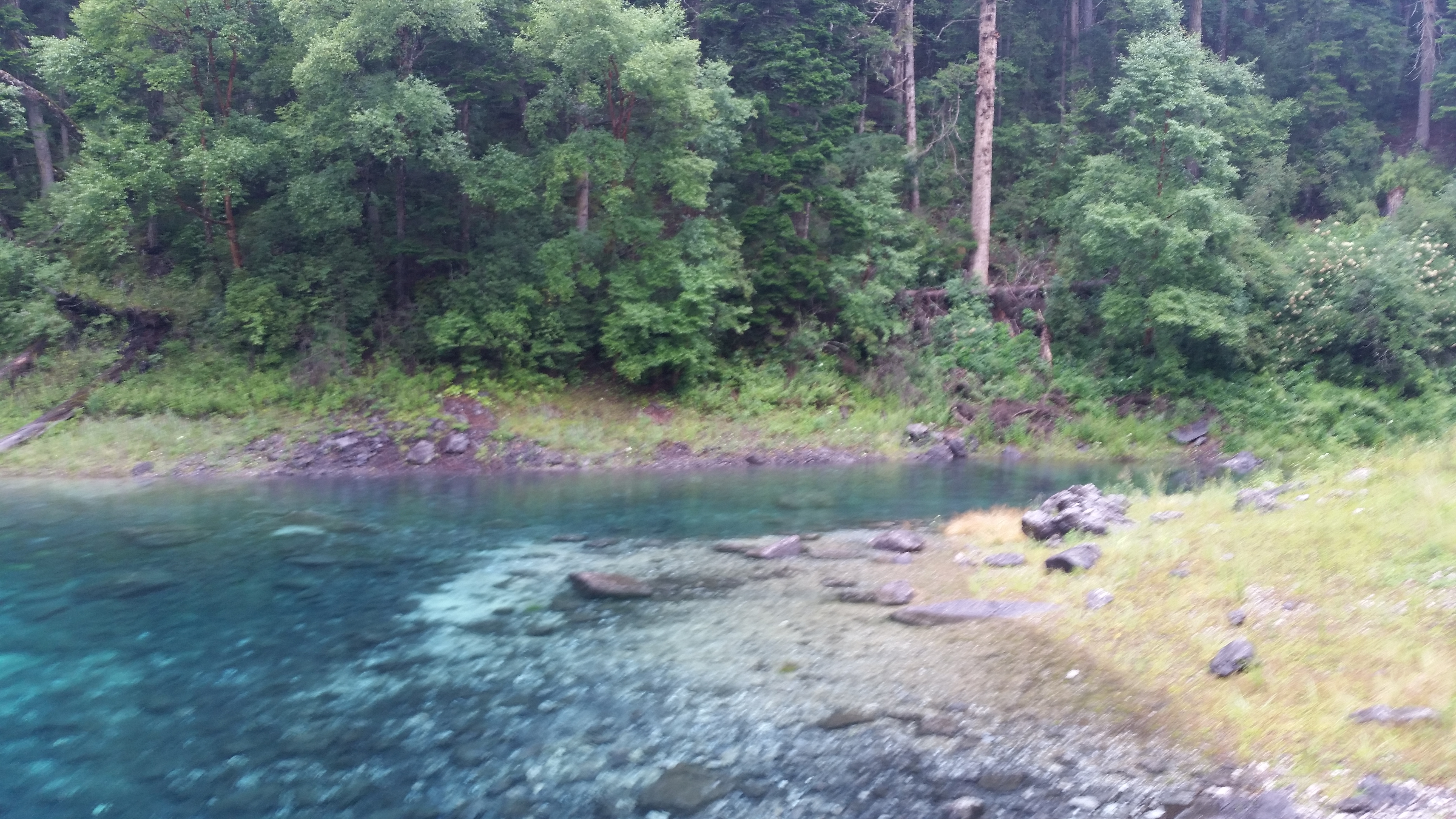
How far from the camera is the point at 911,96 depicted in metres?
32.2

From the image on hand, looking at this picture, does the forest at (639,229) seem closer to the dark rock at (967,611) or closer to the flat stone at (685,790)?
the dark rock at (967,611)

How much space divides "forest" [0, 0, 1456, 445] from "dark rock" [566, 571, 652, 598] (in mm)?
14914

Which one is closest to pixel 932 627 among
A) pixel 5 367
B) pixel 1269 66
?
pixel 5 367

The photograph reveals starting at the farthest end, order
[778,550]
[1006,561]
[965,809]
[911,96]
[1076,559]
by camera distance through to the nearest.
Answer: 1. [911,96]
2. [778,550]
3. [1006,561]
4. [1076,559]
5. [965,809]

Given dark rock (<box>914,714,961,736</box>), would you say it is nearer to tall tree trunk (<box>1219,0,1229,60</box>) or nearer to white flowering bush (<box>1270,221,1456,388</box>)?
white flowering bush (<box>1270,221,1456,388</box>)

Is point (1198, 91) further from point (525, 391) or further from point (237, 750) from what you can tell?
point (237, 750)

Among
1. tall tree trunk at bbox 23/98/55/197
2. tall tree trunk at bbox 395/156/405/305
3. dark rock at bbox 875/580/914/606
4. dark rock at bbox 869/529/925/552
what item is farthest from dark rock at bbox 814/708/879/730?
tall tree trunk at bbox 23/98/55/197

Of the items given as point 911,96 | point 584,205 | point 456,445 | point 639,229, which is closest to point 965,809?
point 456,445

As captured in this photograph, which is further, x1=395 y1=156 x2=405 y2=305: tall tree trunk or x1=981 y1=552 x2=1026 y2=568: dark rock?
x1=395 y1=156 x2=405 y2=305: tall tree trunk

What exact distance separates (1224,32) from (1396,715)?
40.9 m

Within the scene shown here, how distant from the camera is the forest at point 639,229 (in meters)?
24.5

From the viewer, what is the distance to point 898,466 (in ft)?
74.0

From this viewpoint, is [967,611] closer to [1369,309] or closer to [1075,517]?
[1075,517]

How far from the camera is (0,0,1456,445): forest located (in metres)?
24.5
